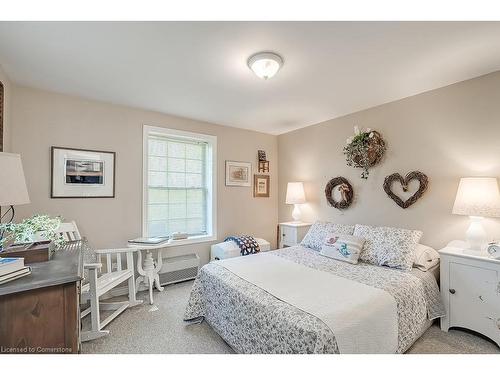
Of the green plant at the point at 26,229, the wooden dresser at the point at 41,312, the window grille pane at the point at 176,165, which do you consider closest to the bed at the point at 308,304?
the wooden dresser at the point at 41,312

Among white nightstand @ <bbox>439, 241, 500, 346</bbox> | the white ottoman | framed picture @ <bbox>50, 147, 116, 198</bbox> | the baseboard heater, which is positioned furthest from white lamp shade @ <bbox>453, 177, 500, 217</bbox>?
framed picture @ <bbox>50, 147, 116, 198</bbox>

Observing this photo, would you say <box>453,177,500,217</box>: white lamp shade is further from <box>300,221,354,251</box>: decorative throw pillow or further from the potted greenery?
<box>300,221,354,251</box>: decorative throw pillow

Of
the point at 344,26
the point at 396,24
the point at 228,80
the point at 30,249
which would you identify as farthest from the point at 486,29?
the point at 30,249

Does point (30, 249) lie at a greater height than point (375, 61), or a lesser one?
lesser

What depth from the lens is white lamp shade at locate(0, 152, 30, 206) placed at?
125 cm

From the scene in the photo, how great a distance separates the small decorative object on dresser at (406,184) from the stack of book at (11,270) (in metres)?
3.25

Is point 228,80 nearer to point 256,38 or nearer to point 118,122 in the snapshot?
point 256,38

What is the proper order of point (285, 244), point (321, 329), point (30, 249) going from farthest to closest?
point (285, 244)
point (30, 249)
point (321, 329)

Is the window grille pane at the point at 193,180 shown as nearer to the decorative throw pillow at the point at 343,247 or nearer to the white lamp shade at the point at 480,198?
the decorative throw pillow at the point at 343,247

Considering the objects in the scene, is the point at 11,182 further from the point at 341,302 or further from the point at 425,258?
the point at 425,258

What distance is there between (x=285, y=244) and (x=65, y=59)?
339 centimetres

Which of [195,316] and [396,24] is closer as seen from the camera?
[396,24]

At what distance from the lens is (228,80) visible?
7.66ft

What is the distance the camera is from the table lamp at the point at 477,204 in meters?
2.02
